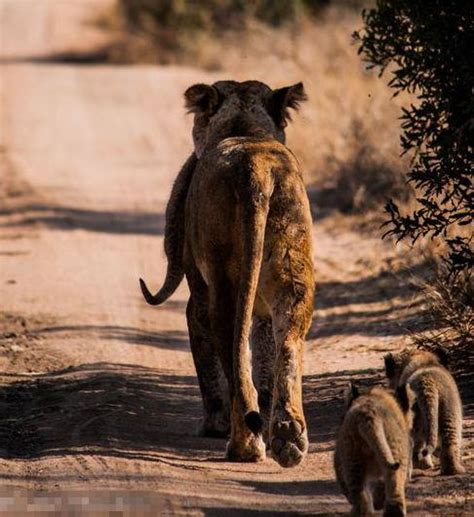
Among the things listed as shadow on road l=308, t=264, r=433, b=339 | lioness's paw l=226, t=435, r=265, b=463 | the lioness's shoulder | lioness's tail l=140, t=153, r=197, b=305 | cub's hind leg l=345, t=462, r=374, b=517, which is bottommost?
lioness's paw l=226, t=435, r=265, b=463

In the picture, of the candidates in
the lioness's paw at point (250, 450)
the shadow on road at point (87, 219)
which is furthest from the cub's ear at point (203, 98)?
the shadow on road at point (87, 219)

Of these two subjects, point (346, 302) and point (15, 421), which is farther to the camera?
point (346, 302)

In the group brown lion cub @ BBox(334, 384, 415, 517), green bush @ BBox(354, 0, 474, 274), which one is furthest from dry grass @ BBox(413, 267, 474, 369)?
brown lion cub @ BBox(334, 384, 415, 517)

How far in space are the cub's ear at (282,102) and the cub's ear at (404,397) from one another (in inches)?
96.0

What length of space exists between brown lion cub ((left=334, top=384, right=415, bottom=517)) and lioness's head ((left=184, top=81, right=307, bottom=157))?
2470 mm

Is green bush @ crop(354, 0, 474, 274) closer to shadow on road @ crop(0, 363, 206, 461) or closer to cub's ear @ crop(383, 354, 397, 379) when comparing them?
cub's ear @ crop(383, 354, 397, 379)

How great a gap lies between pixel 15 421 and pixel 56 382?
3.26 feet

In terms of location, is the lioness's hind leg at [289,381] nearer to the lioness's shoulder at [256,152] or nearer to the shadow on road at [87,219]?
the lioness's shoulder at [256,152]

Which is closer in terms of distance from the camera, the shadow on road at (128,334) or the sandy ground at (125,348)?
the sandy ground at (125,348)

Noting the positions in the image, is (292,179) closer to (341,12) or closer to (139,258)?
(139,258)

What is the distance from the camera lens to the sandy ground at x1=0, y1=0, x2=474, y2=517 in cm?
669

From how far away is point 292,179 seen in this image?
7.50 meters

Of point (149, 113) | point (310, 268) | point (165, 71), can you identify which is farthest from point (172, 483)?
point (165, 71)

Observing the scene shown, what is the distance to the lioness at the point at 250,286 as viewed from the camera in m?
7.12
